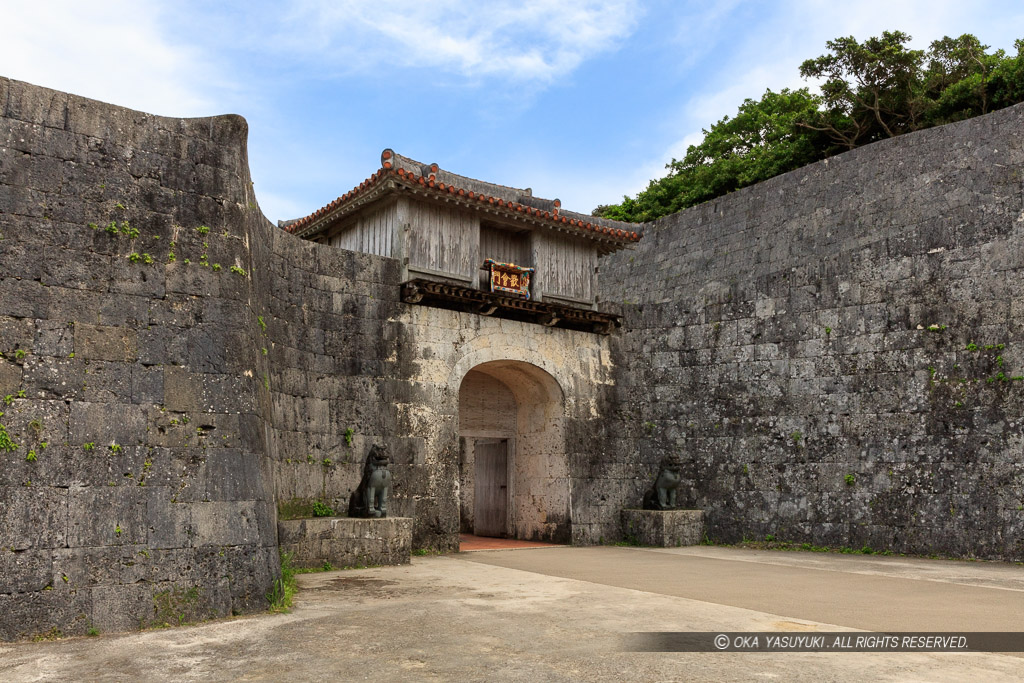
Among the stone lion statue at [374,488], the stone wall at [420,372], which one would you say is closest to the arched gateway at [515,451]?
the stone wall at [420,372]

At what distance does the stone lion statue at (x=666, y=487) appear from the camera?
14.0m

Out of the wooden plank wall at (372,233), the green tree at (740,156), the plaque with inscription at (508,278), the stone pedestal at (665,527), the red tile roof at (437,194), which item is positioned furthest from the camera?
the green tree at (740,156)

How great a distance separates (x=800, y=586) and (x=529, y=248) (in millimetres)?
8226

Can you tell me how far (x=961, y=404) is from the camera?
1162 cm

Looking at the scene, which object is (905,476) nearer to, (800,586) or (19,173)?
(800,586)

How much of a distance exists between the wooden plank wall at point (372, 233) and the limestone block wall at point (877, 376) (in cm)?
525

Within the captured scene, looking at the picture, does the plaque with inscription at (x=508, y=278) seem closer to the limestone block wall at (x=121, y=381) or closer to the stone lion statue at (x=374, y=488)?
the stone lion statue at (x=374, y=488)

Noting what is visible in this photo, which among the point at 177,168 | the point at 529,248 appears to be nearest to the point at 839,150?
the point at 529,248

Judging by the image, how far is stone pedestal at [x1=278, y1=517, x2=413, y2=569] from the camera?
32.2 feet

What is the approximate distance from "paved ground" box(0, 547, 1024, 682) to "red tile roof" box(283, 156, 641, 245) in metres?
6.22

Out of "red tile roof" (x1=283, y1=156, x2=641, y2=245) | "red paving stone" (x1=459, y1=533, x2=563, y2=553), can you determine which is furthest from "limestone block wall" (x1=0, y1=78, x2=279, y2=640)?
"red paving stone" (x1=459, y1=533, x2=563, y2=553)

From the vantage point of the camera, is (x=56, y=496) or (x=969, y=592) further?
(x=969, y=592)

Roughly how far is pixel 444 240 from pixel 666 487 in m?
6.18

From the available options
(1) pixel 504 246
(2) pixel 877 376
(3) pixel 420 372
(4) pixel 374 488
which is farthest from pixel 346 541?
(2) pixel 877 376
